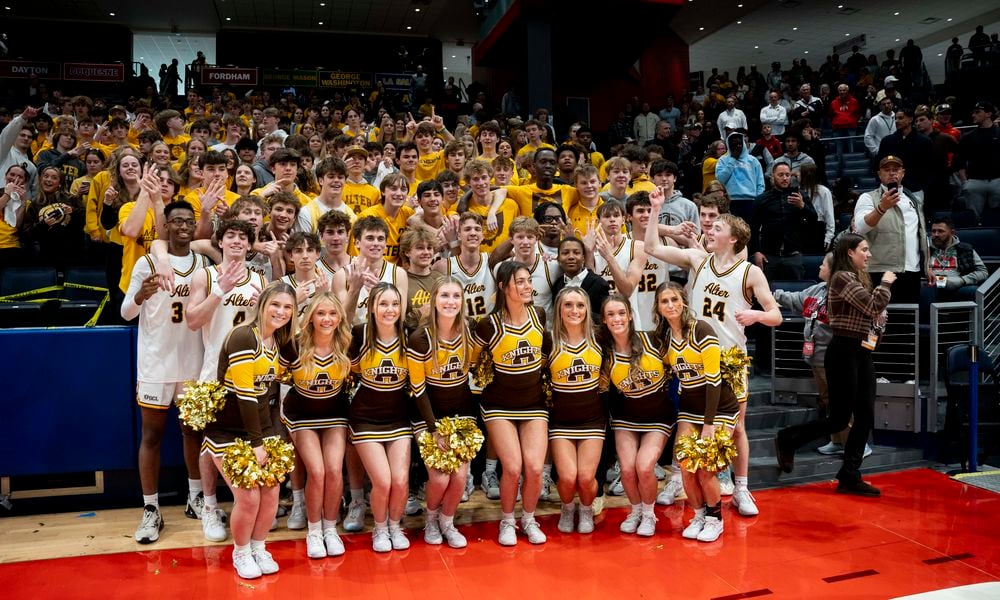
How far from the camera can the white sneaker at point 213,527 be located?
15.3 ft

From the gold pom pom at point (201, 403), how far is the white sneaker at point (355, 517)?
1.14 meters

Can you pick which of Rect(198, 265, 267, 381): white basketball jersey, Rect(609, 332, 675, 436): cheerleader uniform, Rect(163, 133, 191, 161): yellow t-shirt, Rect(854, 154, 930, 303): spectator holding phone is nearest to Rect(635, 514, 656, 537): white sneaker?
Rect(609, 332, 675, 436): cheerleader uniform

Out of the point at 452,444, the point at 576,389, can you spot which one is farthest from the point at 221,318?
the point at 576,389

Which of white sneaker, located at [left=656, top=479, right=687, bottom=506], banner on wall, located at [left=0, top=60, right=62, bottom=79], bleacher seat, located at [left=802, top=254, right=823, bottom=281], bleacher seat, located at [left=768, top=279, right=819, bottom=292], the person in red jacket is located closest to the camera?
white sneaker, located at [left=656, top=479, right=687, bottom=506]

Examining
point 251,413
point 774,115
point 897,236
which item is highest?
point 774,115

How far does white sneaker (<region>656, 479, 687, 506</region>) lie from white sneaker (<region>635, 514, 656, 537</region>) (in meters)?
0.56

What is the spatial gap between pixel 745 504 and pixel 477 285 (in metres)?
2.34

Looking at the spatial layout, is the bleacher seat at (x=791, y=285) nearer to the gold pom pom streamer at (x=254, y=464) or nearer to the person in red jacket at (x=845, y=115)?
the gold pom pom streamer at (x=254, y=464)

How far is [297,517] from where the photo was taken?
4926 mm

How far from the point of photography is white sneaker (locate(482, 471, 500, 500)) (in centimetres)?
545

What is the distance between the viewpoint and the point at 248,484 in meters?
4.03

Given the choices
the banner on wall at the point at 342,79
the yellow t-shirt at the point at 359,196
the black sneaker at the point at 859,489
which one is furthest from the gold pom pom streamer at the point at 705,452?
the banner on wall at the point at 342,79

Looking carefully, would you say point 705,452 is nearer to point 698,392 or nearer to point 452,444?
point 698,392

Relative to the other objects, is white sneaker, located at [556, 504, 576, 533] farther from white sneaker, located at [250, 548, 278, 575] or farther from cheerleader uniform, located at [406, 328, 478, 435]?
white sneaker, located at [250, 548, 278, 575]
